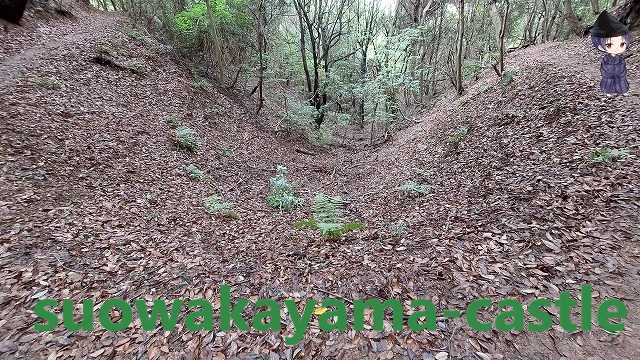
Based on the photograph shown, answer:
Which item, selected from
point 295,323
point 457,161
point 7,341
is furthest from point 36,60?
point 457,161

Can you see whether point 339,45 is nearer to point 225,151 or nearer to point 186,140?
point 225,151

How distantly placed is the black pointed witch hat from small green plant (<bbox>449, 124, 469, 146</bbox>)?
479 cm

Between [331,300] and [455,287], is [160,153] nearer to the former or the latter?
[331,300]

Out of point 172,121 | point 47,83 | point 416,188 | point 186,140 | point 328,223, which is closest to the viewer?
point 328,223

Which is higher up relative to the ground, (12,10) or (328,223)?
(12,10)

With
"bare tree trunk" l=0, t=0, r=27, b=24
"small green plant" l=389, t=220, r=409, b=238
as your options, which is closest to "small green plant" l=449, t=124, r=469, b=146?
"small green plant" l=389, t=220, r=409, b=238

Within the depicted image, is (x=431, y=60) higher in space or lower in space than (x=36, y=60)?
higher

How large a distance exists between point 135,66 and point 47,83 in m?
4.42

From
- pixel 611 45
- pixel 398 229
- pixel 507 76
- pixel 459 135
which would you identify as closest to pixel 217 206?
pixel 398 229

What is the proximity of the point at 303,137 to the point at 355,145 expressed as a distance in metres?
4.33

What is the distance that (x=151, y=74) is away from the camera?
1309 cm

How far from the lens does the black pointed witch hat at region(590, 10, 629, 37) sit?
14.3 ft

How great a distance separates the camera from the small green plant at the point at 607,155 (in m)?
5.00

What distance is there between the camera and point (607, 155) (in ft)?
16.6
